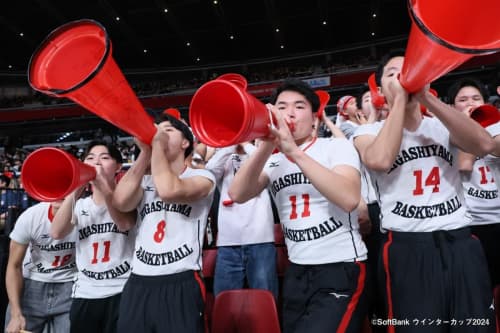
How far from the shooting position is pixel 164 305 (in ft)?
5.65

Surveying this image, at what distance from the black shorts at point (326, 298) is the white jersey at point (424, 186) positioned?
256mm

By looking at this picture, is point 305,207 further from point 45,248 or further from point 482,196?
point 45,248

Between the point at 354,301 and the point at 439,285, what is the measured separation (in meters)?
0.30

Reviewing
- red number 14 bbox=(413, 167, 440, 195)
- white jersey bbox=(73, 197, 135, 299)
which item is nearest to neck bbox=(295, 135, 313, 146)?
red number 14 bbox=(413, 167, 440, 195)

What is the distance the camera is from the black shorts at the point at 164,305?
1.69 meters

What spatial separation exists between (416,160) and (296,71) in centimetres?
1661

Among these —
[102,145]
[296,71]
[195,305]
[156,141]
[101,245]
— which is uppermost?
[296,71]

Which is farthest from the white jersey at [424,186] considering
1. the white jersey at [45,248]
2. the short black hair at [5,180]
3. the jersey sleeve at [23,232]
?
the short black hair at [5,180]

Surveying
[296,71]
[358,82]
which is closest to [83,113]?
[296,71]

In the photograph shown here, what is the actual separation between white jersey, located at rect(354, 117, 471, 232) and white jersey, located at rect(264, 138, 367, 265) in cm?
15

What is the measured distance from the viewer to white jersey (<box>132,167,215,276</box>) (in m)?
1.81

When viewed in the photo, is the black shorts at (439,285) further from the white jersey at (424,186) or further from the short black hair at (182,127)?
the short black hair at (182,127)

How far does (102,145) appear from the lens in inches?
92.1

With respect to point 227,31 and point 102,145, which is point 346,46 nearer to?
point 227,31
